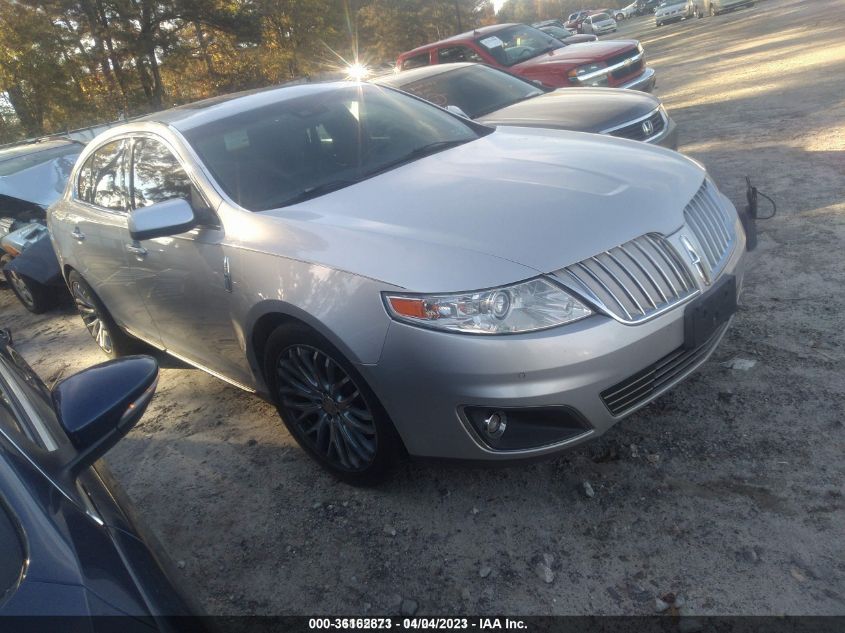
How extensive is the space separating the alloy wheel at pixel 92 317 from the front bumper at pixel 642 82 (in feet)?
23.5

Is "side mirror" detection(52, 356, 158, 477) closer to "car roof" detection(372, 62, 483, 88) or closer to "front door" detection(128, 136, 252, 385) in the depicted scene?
"front door" detection(128, 136, 252, 385)

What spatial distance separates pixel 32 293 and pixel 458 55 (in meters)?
6.79

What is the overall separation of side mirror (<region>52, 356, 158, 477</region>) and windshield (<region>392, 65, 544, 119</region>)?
5.72m

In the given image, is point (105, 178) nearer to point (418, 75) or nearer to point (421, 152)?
point (421, 152)

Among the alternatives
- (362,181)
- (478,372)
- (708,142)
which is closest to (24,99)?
(708,142)

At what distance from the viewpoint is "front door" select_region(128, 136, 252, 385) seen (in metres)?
3.47

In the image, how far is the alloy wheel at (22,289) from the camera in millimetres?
7215

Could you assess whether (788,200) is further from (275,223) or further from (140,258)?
(140,258)

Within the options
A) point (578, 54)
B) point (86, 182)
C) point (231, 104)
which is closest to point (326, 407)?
point (231, 104)

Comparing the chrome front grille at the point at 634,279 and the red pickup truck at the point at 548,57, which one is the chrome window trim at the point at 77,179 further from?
the red pickup truck at the point at 548,57

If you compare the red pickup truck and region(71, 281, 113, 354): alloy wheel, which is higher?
the red pickup truck

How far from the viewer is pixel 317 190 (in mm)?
3525

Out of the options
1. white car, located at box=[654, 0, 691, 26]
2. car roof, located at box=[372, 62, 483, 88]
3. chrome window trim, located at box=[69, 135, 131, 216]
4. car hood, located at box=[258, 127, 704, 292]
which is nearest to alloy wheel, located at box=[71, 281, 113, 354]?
chrome window trim, located at box=[69, 135, 131, 216]

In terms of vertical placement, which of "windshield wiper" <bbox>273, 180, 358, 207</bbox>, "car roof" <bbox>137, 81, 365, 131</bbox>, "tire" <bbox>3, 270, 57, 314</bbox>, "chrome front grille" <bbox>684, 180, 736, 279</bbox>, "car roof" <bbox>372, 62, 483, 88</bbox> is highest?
"car roof" <bbox>137, 81, 365, 131</bbox>
